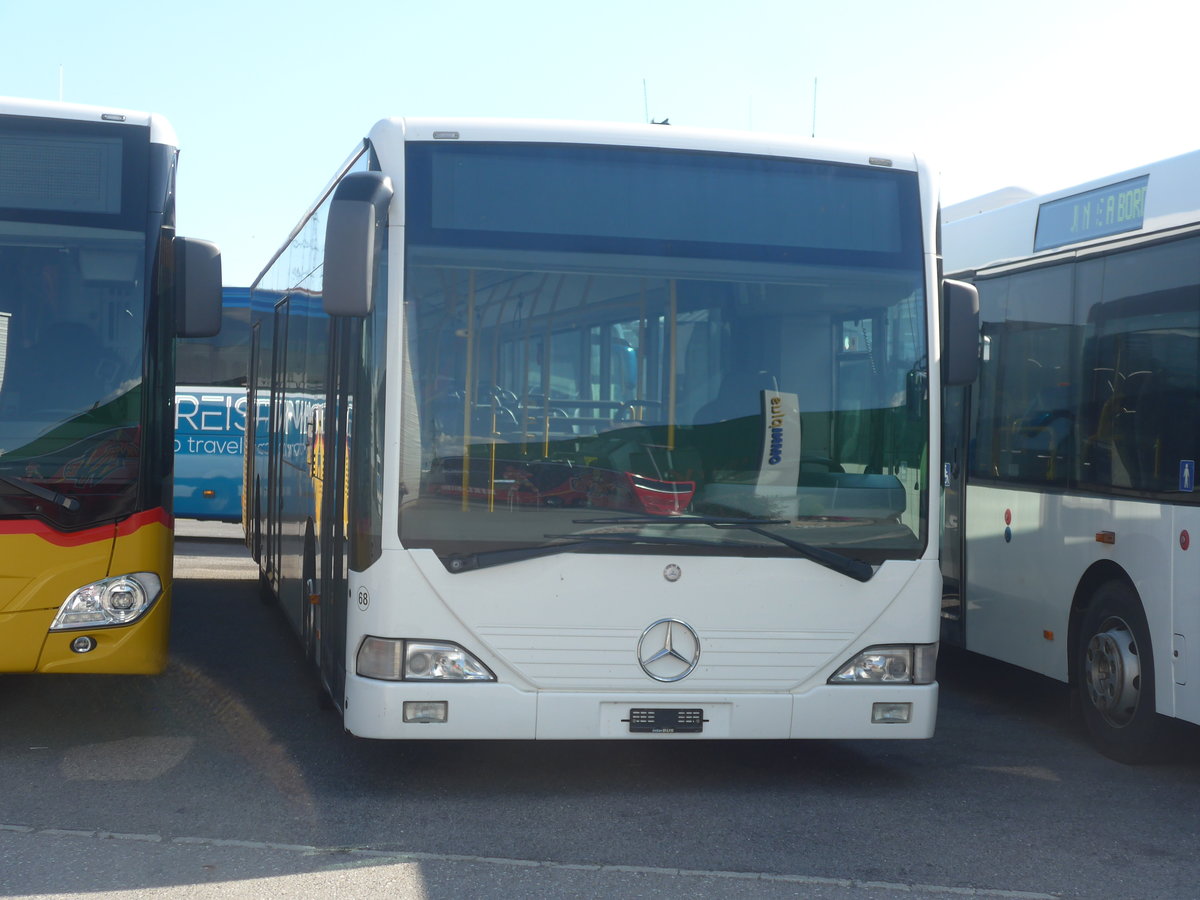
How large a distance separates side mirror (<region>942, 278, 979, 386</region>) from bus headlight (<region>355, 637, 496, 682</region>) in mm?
2476

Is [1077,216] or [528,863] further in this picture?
[1077,216]

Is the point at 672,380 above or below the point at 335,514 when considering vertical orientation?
above

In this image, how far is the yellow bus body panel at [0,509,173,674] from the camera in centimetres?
684

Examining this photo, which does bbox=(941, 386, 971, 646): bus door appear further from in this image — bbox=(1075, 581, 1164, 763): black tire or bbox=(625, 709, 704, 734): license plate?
bbox=(625, 709, 704, 734): license plate

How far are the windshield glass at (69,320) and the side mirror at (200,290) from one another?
Answer: 0.22 meters

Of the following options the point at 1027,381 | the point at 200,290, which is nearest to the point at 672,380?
the point at 200,290

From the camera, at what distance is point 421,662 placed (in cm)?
624

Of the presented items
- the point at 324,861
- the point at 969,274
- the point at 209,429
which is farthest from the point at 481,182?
the point at 209,429

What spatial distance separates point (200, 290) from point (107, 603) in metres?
1.55

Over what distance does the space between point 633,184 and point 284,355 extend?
475 centimetres

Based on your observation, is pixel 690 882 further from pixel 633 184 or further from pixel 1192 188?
pixel 1192 188

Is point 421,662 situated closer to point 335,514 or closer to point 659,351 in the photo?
point 335,514

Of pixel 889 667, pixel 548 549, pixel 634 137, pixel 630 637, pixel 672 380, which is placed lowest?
pixel 889 667

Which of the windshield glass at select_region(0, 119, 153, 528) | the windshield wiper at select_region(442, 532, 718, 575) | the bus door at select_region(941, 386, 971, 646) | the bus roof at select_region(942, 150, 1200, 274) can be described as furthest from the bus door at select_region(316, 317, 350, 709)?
the bus roof at select_region(942, 150, 1200, 274)
